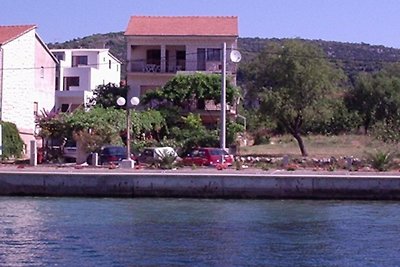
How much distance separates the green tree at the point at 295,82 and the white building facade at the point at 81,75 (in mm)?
17678

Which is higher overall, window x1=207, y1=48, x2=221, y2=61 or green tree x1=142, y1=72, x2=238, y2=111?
window x1=207, y1=48, x2=221, y2=61

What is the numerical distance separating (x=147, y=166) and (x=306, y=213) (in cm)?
1545

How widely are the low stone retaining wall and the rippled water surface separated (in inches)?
36.2

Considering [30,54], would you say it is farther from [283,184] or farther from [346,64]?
[346,64]

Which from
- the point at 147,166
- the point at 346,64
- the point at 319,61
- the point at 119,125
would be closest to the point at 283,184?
the point at 147,166

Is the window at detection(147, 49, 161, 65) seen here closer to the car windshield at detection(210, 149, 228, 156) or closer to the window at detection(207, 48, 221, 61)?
the window at detection(207, 48, 221, 61)

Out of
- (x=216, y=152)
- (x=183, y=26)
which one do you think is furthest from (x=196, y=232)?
(x=183, y=26)

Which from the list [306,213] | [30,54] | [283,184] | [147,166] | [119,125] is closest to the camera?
[306,213]

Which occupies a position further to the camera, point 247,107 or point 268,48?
point 247,107

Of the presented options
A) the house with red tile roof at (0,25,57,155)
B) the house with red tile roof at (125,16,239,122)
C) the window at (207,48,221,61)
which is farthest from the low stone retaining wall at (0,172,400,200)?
the window at (207,48,221,61)

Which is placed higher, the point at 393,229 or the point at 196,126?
the point at 196,126

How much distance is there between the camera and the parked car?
5127 cm

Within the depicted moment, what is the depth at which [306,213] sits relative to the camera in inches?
1459

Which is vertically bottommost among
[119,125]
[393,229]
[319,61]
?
[393,229]
